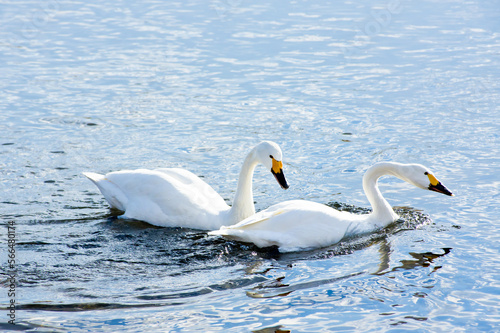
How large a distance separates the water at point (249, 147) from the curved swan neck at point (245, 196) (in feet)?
1.78

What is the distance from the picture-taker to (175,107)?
13.6 m

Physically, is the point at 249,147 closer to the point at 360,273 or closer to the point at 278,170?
the point at 278,170

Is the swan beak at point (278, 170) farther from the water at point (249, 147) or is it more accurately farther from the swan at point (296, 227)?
the water at point (249, 147)

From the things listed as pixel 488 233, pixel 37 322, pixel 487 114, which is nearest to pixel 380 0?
pixel 487 114

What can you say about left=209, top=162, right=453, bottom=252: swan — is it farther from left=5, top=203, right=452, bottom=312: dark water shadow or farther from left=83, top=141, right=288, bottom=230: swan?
left=83, top=141, right=288, bottom=230: swan

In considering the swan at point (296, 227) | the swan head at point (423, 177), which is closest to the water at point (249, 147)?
the swan at point (296, 227)

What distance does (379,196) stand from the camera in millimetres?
8594

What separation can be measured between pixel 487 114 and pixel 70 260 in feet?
27.8

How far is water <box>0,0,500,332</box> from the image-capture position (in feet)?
21.8

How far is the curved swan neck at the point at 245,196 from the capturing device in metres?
Answer: 8.55

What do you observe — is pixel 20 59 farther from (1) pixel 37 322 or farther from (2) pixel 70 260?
(1) pixel 37 322

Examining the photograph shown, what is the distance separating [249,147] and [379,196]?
347cm

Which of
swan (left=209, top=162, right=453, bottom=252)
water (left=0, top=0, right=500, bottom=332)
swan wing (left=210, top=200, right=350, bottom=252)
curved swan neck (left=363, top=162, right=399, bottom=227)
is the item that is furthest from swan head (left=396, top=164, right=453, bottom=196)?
swan wing (left=210, top=200, right=350, bottom=252)

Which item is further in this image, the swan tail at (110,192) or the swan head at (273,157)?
the swan tail at (110,192)
